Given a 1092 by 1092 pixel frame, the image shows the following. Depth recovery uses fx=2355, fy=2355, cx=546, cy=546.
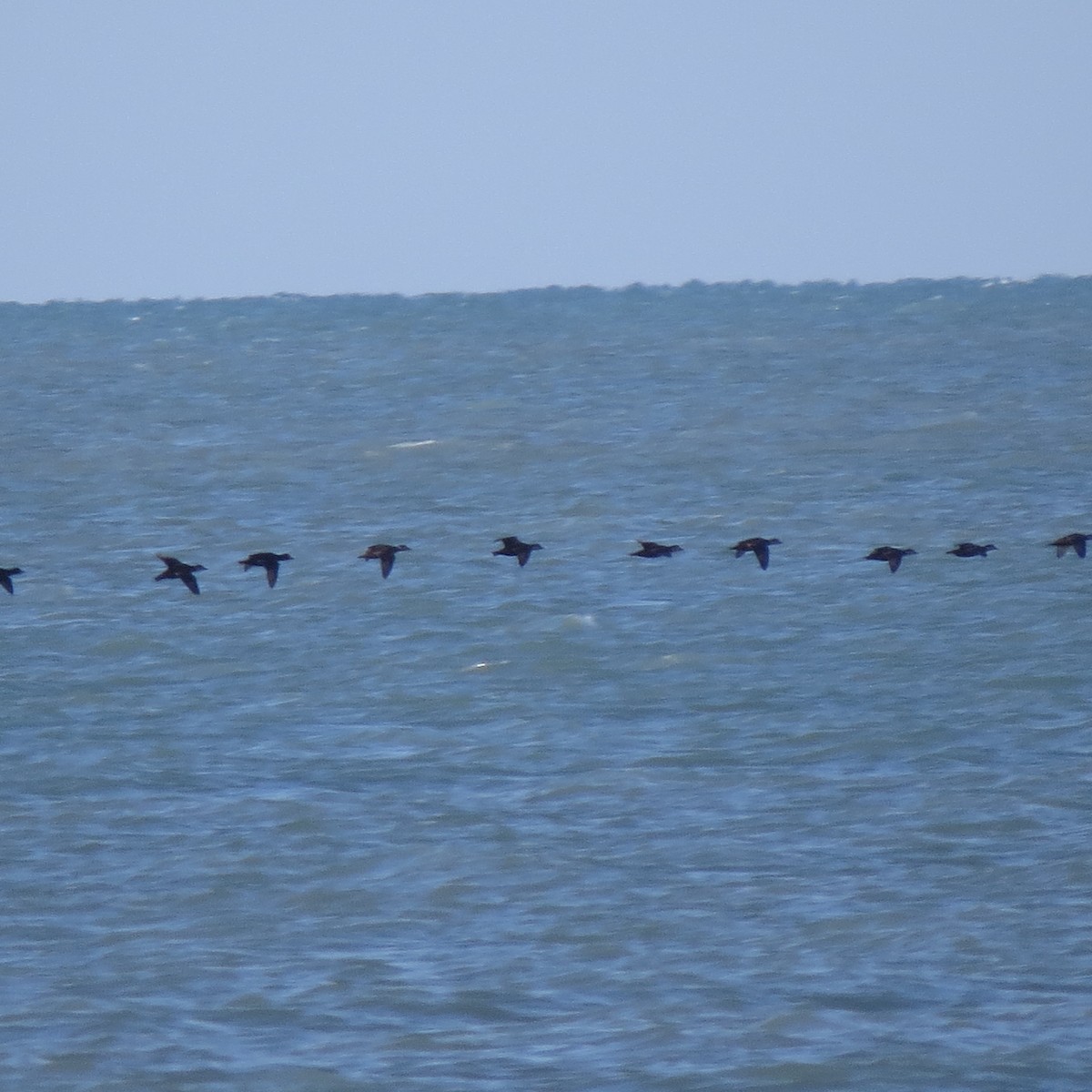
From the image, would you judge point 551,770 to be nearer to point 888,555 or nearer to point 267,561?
point 267,561

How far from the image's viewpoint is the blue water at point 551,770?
36.1 feet

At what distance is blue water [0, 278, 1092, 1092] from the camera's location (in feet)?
36.1

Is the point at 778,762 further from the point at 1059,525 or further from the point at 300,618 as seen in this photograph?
the point at 1059,525

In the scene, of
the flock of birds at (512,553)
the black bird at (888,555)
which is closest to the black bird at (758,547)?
the flock of birds at (512,553)

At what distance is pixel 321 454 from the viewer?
34.8 m

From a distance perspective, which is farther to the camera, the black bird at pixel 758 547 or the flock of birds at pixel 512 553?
the black bird at pixel 758 547

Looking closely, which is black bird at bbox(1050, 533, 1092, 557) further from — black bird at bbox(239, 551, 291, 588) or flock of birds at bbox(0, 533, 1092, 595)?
black bird at bbox(239, 551, 291, 588)

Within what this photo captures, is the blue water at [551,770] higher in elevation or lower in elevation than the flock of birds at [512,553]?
lower

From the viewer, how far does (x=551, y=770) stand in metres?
15.7

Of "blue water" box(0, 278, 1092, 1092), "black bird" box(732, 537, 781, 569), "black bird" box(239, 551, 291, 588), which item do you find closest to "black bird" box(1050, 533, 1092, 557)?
"blue water" box(0, 278, 1092, 1092)

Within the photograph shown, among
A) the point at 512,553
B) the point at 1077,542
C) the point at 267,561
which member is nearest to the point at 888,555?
the point at 1077,542

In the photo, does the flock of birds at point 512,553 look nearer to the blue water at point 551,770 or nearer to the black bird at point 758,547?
the black bird at point 758,547

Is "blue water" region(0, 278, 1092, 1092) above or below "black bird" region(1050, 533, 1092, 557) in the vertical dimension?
below

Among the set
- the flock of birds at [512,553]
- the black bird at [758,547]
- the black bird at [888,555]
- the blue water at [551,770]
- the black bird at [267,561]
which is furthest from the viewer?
the black bird at [888,555]
